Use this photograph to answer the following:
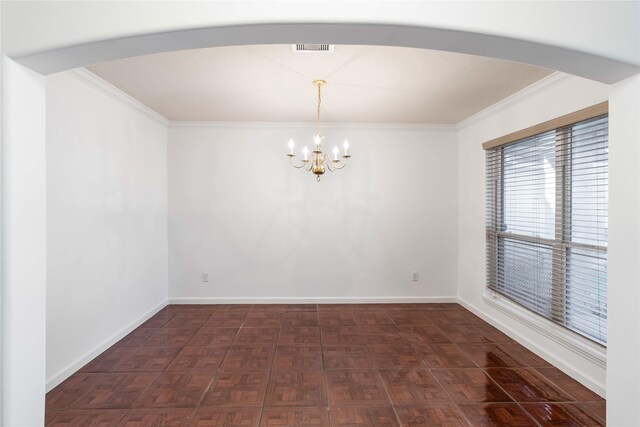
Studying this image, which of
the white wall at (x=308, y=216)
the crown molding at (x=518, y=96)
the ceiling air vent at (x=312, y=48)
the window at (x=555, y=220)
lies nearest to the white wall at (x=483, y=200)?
the crown molding at (x=518, y=96)

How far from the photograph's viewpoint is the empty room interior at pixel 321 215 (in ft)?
4.60

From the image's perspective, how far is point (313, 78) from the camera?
3037 millimetres

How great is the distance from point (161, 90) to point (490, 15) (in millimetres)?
3044

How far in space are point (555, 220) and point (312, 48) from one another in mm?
2462

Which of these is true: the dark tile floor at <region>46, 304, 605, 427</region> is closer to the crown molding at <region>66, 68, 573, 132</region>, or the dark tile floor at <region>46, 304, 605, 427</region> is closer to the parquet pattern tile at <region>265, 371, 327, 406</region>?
the parquet pattern tile at <region>265, 371, 327, 406</region>

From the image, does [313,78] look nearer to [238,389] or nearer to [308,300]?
[238,389]

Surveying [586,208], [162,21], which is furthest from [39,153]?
[586,208]

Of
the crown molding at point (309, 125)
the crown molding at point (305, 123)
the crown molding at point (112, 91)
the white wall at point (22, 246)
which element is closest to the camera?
the white wall at point (22, 246)

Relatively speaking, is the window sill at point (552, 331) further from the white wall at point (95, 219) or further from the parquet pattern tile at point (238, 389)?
the white wall at point (95, 219)

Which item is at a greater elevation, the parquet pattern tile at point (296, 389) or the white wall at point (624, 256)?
the white wall at point (624, 256)

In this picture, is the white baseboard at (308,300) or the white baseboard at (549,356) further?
the white baseboard at (308,300)

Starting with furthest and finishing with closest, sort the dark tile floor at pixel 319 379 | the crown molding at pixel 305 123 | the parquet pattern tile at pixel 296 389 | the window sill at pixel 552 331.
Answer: the crown molding at pixel 305 123 → the window sill at pixel 552 331 → the parquet pattern tile at pixel 296 389 → the dark tile floor at pixel 319 379

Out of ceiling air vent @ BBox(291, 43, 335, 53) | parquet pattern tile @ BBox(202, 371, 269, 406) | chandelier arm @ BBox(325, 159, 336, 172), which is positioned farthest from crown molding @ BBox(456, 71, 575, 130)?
parquet pattern tile @ BBox(202, 371, 269, 406)

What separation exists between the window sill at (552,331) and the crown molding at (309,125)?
7.38 ft
